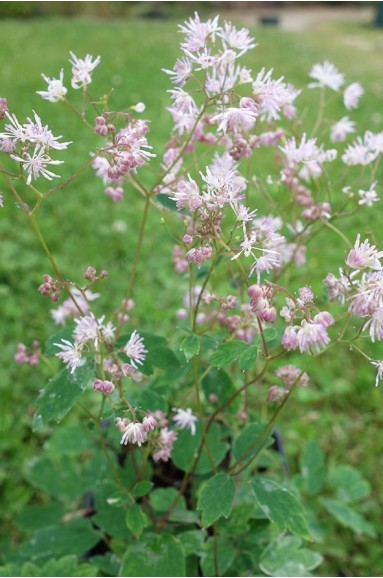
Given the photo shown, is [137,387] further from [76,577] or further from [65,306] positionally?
[76,577]

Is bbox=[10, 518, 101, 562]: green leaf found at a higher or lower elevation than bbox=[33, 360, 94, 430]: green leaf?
lower

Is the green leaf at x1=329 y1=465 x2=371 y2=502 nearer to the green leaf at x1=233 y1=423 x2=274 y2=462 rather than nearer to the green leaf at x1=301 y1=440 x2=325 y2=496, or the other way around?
the green leaf at x1=301 y1=440 x2=325 y2=496

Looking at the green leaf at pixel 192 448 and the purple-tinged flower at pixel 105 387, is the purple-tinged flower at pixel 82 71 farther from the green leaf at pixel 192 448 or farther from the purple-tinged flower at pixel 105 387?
the green leaf at pixel 192 448

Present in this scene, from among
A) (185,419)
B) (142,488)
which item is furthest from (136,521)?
(185,419)

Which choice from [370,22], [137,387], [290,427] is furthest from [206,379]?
[370,22]

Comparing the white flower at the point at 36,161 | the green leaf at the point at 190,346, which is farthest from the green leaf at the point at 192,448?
the white flower at the point at 36,161

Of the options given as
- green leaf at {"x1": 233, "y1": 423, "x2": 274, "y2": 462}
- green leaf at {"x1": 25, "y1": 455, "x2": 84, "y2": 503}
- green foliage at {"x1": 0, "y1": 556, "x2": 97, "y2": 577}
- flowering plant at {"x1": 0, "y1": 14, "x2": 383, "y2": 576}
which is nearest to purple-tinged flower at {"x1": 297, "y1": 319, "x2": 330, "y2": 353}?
flowering plant at {"x1": 0, "y1": 14, "x2": 383, "y2": 576}

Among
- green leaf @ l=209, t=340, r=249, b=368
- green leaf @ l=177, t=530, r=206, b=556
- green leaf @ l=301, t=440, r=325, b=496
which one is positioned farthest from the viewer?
green leaf @ l=301, t=440, r=325, b=496
